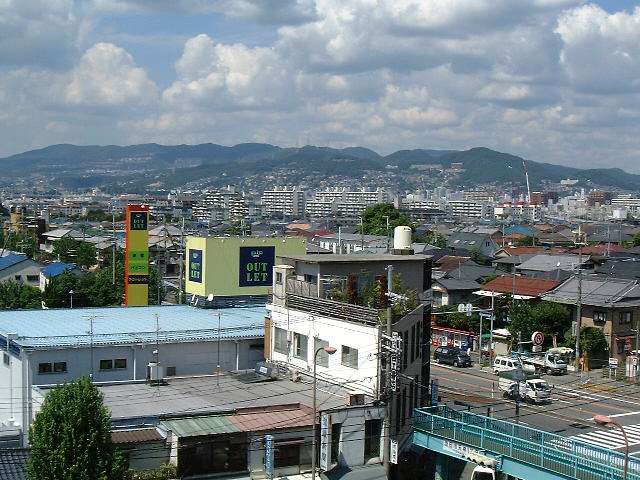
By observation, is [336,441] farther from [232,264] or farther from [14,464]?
[232,264]

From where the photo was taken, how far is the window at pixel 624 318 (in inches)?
1882

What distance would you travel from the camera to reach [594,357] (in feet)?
154

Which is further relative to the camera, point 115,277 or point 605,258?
point 605,258

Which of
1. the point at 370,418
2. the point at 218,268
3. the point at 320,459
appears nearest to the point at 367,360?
the point at 370,418

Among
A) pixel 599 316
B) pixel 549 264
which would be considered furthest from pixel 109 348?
pixel 549 264

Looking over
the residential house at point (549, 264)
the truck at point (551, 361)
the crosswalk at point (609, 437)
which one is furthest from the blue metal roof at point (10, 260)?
the crosswalk at point (609, 437)

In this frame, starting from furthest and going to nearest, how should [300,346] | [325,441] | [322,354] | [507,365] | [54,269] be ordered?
[54,269] < [507,365] < [300,346] < [322,354] < [325,441]

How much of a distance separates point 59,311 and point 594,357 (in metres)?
29.7

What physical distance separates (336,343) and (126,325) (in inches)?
359

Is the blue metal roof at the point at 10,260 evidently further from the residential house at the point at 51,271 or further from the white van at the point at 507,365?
the white van at the point at 507,365

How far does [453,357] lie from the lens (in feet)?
153

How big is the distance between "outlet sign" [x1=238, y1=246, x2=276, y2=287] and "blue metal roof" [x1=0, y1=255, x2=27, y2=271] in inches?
1426

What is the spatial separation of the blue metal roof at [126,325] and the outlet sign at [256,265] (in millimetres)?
2485

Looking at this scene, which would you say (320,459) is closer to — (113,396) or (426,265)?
(113,396)
